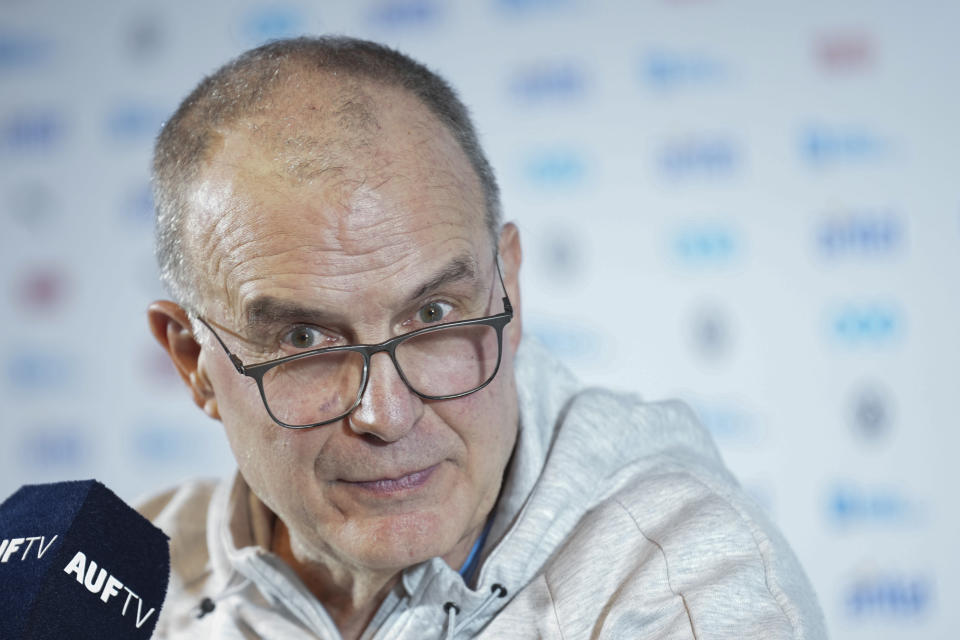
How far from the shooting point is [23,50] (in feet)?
11.2

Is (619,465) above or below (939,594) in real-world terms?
above

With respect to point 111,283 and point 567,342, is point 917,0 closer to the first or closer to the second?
point 567,342

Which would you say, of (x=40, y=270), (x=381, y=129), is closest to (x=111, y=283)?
(x=40, y=270)

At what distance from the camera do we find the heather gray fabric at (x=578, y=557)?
3.13 ft

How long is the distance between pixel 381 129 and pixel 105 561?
52 centimetres

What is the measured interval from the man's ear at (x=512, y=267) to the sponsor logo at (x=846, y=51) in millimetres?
2037

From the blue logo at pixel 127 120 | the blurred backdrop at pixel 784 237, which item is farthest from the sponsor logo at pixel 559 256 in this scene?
the blue logo at pixel 127 120

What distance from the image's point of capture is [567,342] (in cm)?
297

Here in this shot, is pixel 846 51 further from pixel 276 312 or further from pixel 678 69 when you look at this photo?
pixel 276 312

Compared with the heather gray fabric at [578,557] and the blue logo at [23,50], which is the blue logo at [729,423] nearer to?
the heather gray fabric at [578,557]

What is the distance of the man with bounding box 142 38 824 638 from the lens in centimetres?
99

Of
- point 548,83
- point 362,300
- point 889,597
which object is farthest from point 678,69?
point 362,300

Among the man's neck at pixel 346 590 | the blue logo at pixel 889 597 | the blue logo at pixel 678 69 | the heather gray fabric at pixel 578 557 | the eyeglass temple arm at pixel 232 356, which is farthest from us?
the blue logo at pixel 678 69

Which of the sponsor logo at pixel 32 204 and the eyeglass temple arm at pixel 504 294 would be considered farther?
the sponsor logo at pixel 32 204
